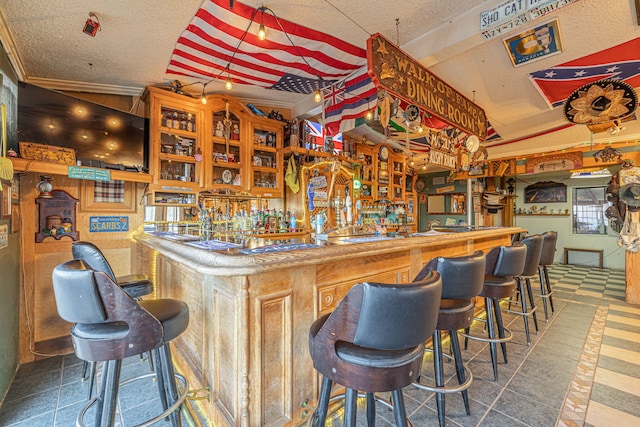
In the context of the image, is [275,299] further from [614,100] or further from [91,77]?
[614,100]

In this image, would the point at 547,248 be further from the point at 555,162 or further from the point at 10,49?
the point at 10,49

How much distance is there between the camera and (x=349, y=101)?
4148 millimetres

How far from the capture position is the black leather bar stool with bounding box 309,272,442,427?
1.03 meters

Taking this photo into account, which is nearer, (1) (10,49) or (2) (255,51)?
(1) (10,49)

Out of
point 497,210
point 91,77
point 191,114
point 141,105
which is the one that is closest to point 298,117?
point 191,114

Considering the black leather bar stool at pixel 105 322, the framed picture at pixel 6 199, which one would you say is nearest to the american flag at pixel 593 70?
the black leather bar stool at pixel 105 322

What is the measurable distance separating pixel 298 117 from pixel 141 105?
7.84ft

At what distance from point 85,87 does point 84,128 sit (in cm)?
81

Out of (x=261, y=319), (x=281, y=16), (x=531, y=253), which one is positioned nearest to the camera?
(x=261, y=319)

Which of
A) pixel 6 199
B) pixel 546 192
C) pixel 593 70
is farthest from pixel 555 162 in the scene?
pixel 6 199

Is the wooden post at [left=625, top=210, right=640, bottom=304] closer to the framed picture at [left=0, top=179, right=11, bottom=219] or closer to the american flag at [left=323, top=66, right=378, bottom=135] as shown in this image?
the american flag at [left=323, top=66, right=378, bottom=135]

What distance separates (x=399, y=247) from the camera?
191 cm

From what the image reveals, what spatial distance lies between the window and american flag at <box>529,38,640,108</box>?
4.29 metres

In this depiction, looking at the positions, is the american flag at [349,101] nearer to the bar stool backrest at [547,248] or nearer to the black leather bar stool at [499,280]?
the black leather bar stool at [499,280]
